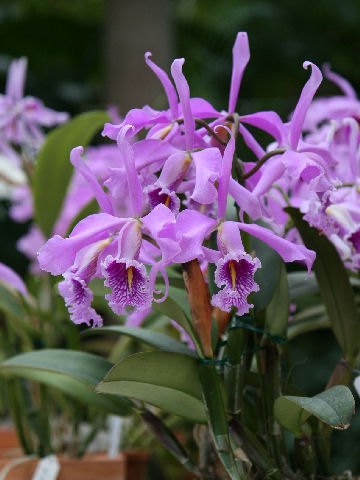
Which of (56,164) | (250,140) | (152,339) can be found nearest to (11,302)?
(56,164)

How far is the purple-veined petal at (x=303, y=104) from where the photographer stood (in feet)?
1.61

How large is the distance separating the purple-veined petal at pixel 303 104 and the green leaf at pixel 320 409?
191mm

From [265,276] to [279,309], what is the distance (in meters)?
0.04

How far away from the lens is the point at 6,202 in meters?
2.10

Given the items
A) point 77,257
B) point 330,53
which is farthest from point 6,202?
point 77,257

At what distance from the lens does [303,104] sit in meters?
0.50

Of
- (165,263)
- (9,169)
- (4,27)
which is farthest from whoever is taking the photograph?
(4,27)

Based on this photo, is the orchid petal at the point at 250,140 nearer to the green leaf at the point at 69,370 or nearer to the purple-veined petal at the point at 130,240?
the purple-veined petal at the point at 130,240

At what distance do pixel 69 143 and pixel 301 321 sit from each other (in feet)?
1.21

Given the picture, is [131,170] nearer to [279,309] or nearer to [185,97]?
[185,97]

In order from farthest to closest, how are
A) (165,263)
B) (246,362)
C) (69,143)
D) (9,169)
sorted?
(9,169), (69,143), (246,362), (165,263)

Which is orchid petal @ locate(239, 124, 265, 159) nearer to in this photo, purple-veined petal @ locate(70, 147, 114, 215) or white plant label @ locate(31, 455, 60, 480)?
purple-veined petal @ locate(70, 147, 114, 215)

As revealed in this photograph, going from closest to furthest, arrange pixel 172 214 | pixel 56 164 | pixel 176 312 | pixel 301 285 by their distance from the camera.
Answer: pixel 172 214 → pixel 176 312 → pixel 301 285 → pixel 56 164

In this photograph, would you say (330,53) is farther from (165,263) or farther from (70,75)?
(165,263)
